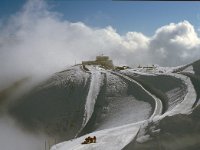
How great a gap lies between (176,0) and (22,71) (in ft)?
245

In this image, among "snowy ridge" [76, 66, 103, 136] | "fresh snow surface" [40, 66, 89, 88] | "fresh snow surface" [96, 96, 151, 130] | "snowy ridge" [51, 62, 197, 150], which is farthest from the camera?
"fresh snow surface" [40, 66, 89, 88]

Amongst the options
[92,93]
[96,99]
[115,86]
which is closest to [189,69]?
[115,86]

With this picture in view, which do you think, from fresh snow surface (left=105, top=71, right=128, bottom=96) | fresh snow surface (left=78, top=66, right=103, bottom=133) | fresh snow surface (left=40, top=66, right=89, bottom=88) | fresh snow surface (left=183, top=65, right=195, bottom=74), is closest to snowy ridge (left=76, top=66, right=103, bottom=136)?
fresh snow surface (left=78, top=66, right=103, bottom=133)

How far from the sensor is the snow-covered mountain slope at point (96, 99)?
4228 cm

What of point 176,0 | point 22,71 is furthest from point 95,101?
point 176,0

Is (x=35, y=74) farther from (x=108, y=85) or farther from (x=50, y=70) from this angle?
(x=108, y=85)

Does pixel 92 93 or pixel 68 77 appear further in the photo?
pixel 68 77

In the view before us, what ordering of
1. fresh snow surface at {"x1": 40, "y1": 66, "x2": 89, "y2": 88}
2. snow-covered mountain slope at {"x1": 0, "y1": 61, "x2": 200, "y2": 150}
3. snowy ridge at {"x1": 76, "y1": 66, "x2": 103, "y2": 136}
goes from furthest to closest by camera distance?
fresh snow surface at {"x1": 40, "y1": 66, "x2": 89, "y2": 88} < snowy ridge at {"x1": 76, "y1": 66, "x2": 103, "y2": 136} < snow-covered mountain slope at {"x1": 0, "y1": 61, "x2": 200, "y2": 150}

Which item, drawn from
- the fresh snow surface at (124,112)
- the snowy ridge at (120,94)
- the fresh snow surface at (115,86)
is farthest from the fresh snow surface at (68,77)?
the fresh snow surface at (124,112)

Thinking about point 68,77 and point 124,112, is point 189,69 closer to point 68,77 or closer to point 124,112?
point 124,112

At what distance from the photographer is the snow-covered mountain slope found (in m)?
42.3

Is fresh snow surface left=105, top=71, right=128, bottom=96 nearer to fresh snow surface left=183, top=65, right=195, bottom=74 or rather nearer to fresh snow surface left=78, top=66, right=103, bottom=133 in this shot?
fresh snow surface left=78, top=66, right=103, bottom=133

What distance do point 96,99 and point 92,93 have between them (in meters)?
2.00

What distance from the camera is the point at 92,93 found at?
54.1 metres
